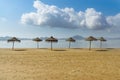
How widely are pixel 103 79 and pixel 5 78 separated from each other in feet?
12.8

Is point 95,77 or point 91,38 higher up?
point 91,38

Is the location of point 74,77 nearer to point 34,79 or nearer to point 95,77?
point 95,77

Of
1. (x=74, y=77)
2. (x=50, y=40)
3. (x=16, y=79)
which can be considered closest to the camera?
(x=16, y=79)

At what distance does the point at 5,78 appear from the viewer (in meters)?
10.2

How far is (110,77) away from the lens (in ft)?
35.6

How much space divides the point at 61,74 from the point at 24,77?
70.9 inches

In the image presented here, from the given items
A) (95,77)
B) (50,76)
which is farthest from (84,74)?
(50,76)

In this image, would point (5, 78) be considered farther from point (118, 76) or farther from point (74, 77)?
point (118, 76)

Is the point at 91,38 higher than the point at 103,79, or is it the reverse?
the point at 91,38

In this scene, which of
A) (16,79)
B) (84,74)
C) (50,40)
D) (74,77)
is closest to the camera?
(16,79)

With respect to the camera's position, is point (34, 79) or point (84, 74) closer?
point (34, 79)

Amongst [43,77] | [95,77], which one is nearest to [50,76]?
[43,77]

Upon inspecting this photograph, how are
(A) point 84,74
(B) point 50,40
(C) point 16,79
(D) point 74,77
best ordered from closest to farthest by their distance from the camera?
(C) point 16,79, (D) point 74,77, (A) point 84,74, (B) point 50,40

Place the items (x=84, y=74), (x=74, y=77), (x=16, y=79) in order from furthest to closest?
(x=84, y=74) → (x=74, y=77) → (x=16, y=79)
